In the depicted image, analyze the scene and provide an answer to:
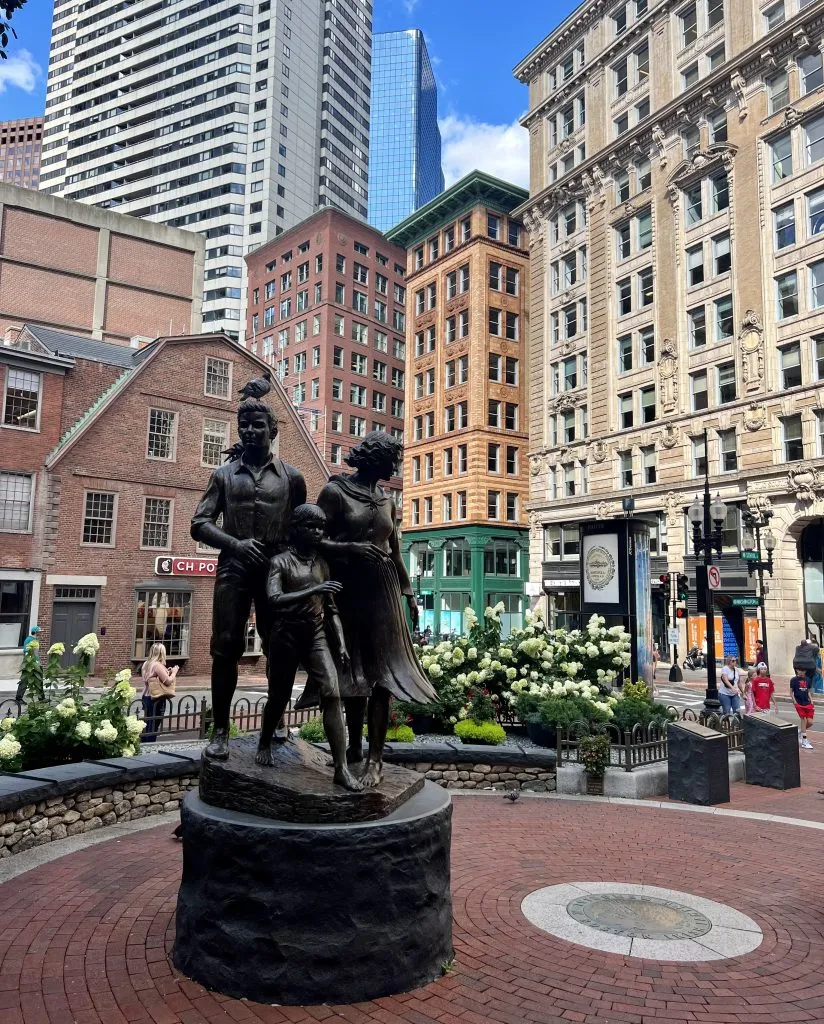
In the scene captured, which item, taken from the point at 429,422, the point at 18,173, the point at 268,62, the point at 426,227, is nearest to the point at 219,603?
the point at 429,422

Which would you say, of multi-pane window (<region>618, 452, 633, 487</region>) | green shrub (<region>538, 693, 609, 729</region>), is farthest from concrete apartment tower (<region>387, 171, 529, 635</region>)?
green shrub (<region>538, 693, 609, 729</region>)

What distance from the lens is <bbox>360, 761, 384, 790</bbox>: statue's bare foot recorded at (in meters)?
5.50

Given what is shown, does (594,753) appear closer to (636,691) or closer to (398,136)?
(636,691)

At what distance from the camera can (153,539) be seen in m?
30.1

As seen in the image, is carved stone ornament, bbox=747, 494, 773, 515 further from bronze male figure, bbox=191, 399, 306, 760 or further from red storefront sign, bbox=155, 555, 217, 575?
bronze male figure, bbox=191, 399, 306, 760

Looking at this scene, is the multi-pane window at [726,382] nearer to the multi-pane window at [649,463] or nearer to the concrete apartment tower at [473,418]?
the multi-pane window at [649,463]

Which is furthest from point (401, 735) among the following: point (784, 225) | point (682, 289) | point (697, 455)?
point (682, 289)

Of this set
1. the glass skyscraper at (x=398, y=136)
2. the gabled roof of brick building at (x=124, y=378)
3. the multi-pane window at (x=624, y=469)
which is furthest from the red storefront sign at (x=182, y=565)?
the glass skyscraper at (x=398, y=136)

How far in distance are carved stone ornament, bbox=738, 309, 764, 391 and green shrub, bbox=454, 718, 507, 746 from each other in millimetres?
30886

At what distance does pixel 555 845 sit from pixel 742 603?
99.6 ft

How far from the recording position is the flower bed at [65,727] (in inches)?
339

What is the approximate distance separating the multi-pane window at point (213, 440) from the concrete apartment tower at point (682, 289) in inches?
817

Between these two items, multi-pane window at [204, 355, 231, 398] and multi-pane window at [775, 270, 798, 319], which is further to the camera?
multi-pane window at [775, 270, 798, 319]

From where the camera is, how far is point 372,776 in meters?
5.65
